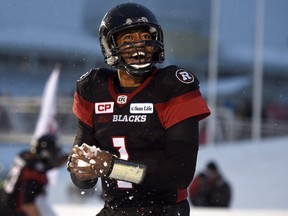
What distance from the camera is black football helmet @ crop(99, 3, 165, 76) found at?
3.41 m

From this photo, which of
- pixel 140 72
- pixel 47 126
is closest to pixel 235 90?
pixel 47 126

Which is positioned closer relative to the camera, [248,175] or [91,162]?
[91,162]

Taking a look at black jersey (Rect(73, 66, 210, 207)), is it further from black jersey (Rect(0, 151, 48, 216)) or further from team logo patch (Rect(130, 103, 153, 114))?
black jersey (Rect(0, 151, 48, 216))

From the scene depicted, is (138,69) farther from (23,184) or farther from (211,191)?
(211,191)

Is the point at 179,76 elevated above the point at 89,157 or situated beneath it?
elevated above

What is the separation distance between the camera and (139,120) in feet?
11.1

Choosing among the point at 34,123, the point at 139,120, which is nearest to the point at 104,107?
the point at 139,120

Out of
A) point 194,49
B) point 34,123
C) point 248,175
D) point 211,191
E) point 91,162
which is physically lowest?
point 91,162

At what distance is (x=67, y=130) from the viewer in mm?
15938

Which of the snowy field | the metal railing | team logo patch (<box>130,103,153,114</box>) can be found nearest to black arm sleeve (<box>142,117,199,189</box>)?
team logo patch (<box>130,103,153,114</box>)

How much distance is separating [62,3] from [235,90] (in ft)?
21.4

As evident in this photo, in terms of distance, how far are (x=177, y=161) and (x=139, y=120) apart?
10.8 inches

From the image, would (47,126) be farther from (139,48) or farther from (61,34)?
(61,34)

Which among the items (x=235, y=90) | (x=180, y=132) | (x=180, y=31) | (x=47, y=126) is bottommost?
(x=180, y=132)
